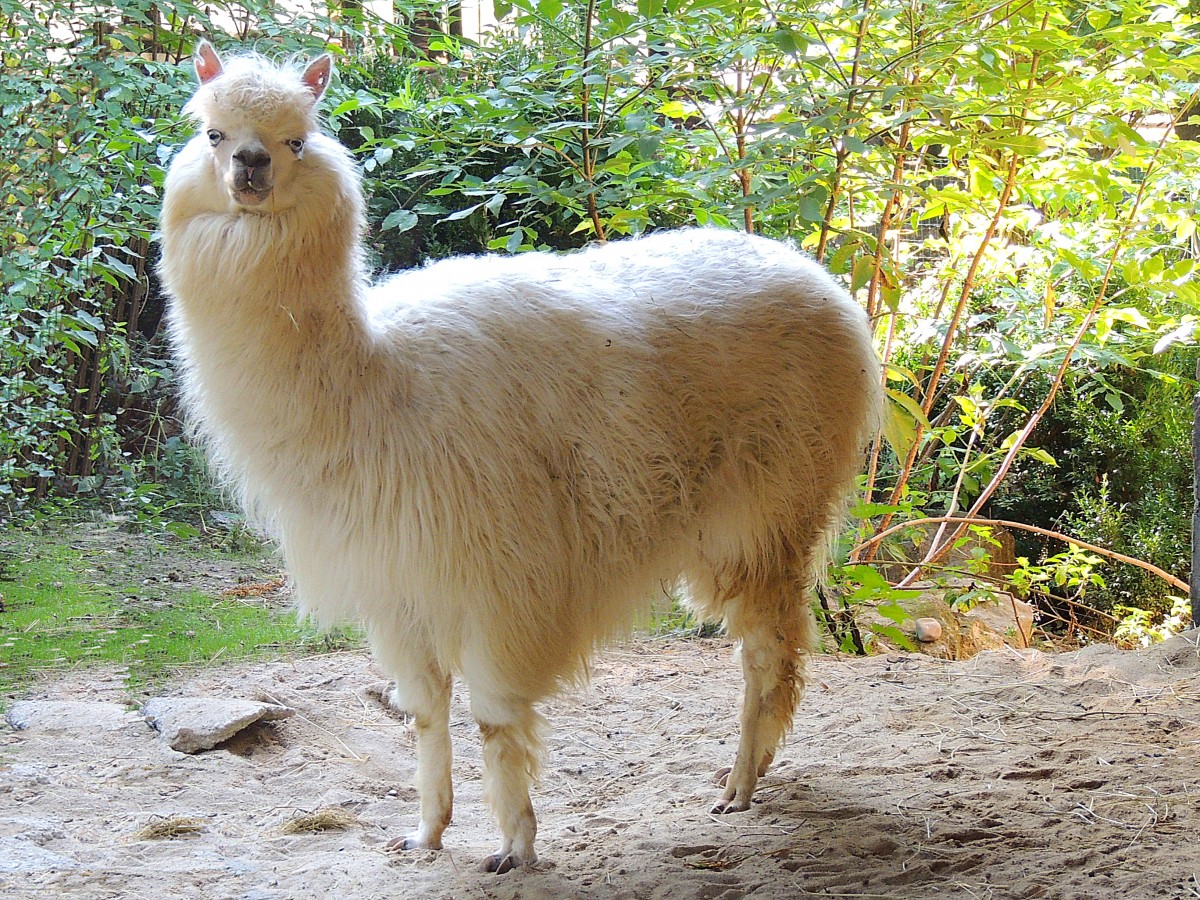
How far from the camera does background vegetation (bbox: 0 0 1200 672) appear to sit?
3.96 m

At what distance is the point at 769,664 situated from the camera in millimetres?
3379

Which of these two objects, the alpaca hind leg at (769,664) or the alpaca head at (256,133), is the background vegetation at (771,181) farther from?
the alpaca head at (256,133)

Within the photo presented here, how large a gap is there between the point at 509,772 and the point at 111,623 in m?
2.75

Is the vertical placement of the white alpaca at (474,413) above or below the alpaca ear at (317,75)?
below

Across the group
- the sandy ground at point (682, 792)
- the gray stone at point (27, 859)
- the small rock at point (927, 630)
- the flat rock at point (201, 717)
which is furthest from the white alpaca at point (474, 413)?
the small rock at point (927, 630)

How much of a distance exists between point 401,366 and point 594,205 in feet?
6.49

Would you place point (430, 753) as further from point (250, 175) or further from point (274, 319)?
point (250, 175)

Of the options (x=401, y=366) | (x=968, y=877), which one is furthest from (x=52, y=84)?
(x=968, y=877)

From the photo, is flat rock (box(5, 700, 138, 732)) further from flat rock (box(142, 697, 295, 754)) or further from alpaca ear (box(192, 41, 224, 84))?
alpaca ear (box(192, 41, 224, 84))

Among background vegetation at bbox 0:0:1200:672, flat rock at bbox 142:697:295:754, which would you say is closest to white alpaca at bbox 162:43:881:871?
background vegetation at bbox 0:0:1200:672

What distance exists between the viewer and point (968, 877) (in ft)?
8.32

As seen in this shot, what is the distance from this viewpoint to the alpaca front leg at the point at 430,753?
114 inches

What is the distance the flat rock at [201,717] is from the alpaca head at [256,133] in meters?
1.92

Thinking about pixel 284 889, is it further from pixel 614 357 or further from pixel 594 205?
pixel 594 205
